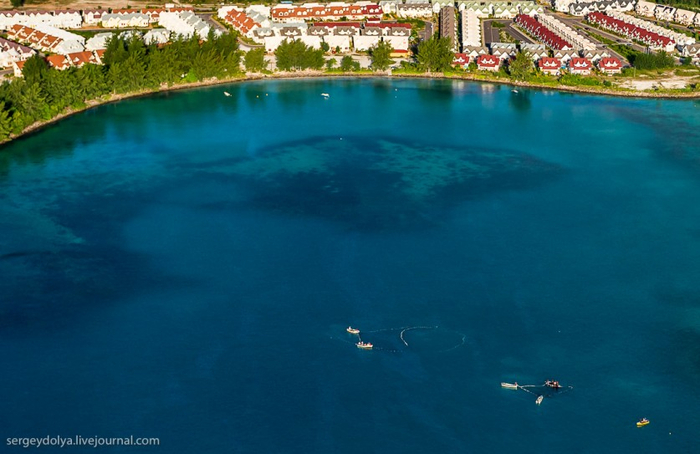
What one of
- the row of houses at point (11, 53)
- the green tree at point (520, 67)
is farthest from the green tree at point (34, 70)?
the green tree at point (520, 67)

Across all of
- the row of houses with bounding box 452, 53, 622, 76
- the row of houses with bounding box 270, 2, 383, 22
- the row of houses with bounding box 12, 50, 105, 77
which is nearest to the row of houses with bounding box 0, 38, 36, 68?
the row of houses with bounding box 12, 50, 105, 77

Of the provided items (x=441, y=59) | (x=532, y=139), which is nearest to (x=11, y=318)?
(x=532, y=139)

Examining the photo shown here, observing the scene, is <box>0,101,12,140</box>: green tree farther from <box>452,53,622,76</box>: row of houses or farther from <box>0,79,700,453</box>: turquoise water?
<box>452,53,622,76</box>: row of houses

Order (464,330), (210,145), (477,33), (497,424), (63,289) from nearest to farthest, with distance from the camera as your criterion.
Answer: (497,424), (464,330), (63,289), (210,145), (477,33)

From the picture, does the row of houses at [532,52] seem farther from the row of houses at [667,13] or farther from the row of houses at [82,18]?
the row of houses at [82,18]

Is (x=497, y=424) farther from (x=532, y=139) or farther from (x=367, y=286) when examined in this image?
(x=532, y=139)

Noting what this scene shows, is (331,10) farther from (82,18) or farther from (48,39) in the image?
(48,39)
